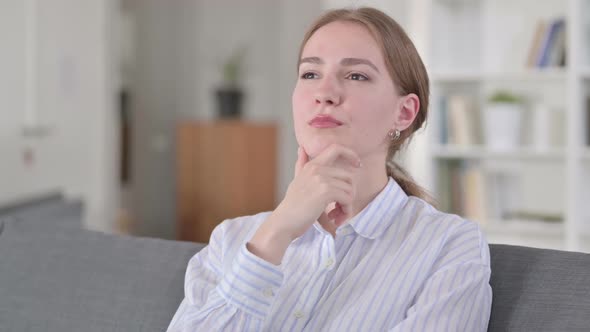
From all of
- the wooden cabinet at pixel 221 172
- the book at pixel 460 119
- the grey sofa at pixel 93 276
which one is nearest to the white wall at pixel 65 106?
the wooden cabinet at pixel 221 172

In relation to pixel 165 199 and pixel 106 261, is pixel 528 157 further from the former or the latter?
pixel 165 199

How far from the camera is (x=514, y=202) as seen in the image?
4.09m

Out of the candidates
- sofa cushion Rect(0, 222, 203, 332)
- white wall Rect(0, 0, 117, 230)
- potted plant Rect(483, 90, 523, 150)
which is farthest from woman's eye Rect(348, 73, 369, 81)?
white wall Rect(0, 0, 117, 230)

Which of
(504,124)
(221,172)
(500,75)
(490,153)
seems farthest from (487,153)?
(221,172)

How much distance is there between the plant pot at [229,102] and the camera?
709 centimetres

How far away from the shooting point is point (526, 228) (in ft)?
12.9

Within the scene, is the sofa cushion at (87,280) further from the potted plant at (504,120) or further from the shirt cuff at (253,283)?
the potted plant at (504,120)

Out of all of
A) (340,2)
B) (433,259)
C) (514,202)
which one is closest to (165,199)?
(340,2)

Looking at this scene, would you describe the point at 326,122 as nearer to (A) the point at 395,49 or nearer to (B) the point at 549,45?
(A) the point at 395,49

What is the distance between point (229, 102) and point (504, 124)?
3.57 meters

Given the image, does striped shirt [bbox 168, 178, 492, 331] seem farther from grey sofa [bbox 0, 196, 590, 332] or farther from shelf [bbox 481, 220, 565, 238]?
shelf [bbox 481, 220, 565, 238]

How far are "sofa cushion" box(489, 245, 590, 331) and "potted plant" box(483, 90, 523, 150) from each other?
265 cm

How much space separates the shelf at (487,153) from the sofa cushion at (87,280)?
258 centimetres

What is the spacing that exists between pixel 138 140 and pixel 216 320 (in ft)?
21.1
